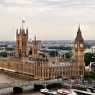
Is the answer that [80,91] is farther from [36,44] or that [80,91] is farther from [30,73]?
[36,44]

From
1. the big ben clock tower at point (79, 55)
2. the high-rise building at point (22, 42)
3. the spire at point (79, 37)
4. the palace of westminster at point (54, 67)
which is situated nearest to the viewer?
the palace of westminster at point (54, 67)

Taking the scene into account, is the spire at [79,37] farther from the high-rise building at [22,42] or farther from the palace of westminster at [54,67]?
the high-rise building at [22,42]

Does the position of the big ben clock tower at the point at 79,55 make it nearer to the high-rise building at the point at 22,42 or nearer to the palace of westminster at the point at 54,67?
the palace of westminster at the point at 54,67

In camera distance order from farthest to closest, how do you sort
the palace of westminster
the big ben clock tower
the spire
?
1. the spire
2. the big ben clock tower
3. the palace of westminster

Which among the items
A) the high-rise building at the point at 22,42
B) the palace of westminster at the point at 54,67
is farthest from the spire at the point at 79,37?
the high-rise building at the point at 22,42

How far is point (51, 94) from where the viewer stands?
29.4m

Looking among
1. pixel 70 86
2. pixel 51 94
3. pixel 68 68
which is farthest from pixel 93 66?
pixel 51 94

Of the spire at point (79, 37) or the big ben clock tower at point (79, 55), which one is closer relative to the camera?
the big ben clock tower at point (79, 55)

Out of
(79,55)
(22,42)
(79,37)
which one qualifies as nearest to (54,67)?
(79,55)

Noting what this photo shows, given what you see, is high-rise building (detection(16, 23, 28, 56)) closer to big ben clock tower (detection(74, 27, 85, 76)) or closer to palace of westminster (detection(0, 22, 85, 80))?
palace of westminster (detection(0, 22, 85, 80))

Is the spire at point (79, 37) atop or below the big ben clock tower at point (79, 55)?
atop

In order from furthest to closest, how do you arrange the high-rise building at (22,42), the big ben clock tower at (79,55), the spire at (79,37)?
the high-rise building at (22,42) → the spire at (79,37) → the big ben clock tower at (79,55)

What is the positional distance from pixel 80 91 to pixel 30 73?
45.0 feet

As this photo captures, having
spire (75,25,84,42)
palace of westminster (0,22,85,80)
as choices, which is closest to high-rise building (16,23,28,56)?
palace of westminster (0,22,85,80)
